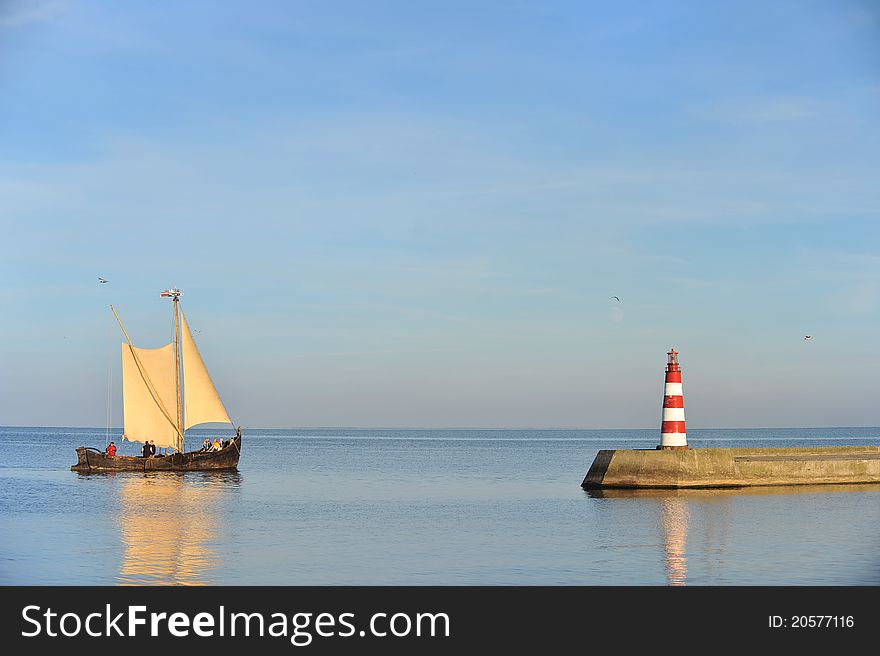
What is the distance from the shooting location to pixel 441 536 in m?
25.6

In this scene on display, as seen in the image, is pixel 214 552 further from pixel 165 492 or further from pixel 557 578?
pixel 165 492

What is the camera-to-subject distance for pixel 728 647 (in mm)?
13102

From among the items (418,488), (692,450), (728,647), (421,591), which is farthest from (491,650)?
(418,488)

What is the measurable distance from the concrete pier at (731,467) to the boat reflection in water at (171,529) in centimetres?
1231

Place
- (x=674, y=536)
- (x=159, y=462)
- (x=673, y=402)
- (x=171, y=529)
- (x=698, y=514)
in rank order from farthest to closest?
(x=159, y=462) < (x=673, y=402) < (x=698, y=514) < (x=171, y=529) < (x=674, y=536)

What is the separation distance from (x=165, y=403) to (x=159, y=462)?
2.97 m

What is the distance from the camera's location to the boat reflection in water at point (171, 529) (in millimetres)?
19531

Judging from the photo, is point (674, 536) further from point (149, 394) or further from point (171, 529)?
point (149, 394)

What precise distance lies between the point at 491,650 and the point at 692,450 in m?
22.7

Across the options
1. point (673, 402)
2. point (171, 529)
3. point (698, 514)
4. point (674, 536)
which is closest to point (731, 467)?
point (673, 402)

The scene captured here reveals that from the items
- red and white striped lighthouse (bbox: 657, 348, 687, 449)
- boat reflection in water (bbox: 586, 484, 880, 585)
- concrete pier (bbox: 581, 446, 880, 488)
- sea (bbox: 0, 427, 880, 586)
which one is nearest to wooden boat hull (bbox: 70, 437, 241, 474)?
sea (bbox: 0, 427, 880, 586)

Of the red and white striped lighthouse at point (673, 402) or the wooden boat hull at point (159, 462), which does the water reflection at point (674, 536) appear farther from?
the wooden boat hull at point (159, 462)

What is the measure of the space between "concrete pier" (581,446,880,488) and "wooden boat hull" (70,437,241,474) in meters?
25.8

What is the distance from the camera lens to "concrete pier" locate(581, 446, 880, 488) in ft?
112
